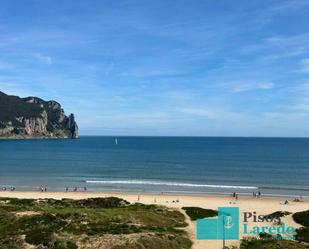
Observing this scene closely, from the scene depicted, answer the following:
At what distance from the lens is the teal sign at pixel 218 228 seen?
33.2m

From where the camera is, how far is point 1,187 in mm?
77062

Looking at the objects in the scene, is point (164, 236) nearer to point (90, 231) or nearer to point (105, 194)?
point (90, 231)

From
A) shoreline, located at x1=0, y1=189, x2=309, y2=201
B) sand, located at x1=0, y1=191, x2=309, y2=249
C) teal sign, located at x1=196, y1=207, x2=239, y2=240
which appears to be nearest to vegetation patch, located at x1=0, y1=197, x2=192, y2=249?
teal sign, located at x1=196, y1=207, x2=239, y2=240

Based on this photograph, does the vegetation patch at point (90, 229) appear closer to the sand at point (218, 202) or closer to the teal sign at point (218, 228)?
the teal sign at point (218, 228)

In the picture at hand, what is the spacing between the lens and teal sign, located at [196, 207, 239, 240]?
33.2m

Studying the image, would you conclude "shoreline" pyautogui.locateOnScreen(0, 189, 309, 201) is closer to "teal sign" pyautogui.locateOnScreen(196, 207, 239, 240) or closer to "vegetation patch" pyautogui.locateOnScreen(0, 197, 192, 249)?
"teal sign" pyautogui.locateOnScreen(196, 207, 239, 240)

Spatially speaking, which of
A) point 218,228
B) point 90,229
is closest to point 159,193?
point 218,228

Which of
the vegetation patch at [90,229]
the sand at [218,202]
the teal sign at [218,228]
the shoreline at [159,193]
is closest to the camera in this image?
the vegetation patch at [90,229]

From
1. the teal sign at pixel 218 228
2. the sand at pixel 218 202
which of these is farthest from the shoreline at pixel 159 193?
the teal sign at pixel 218 228

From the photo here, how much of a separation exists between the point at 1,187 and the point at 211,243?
190ft

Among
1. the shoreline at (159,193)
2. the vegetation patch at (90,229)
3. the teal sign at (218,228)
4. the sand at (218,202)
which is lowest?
the shoreline at (159,193)

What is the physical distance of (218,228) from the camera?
118ft

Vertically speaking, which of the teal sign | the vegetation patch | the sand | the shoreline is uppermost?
the vegetation patch

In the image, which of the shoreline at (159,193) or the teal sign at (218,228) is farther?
the shoreline at (159,193)
